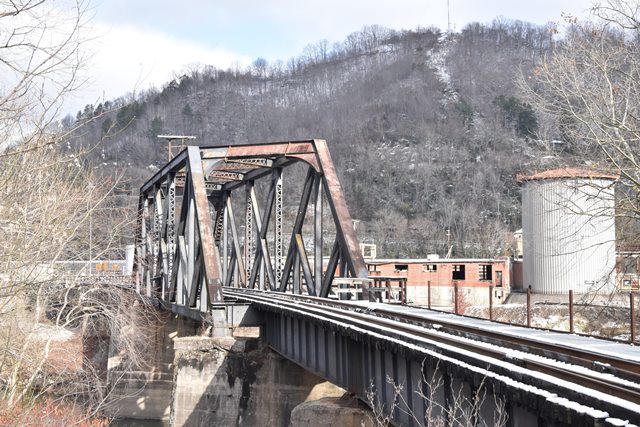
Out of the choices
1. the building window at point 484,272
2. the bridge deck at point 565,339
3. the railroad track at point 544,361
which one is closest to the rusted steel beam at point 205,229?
the railroad track at point 544,361

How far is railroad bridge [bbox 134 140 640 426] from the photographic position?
7.55m

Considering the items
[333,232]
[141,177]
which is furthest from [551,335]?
[141,177]

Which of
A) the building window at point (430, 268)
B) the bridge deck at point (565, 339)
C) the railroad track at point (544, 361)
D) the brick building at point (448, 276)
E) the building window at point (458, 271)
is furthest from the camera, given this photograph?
the building window at point (458, 271)

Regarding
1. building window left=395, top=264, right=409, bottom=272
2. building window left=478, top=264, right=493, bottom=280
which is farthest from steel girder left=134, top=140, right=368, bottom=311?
building window left=478, top=264, right=493, bottom=280

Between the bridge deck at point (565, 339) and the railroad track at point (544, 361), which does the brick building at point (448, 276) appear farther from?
the railroad track at point (544, 361)

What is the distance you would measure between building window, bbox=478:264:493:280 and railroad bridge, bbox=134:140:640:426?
25747mm

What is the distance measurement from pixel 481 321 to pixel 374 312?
3.05 meters

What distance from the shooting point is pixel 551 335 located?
1194cm

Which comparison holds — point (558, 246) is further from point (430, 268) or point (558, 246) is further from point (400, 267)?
point (400, 267)

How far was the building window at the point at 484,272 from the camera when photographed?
5930 cm

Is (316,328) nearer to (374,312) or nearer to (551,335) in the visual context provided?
(374,312)

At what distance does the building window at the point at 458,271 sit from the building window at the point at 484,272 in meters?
1.36

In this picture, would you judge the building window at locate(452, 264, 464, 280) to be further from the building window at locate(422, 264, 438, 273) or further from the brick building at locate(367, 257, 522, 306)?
the building window at locate(422, 264, 438, 273)

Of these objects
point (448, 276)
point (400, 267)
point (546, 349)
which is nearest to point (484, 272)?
point (448, 276)
